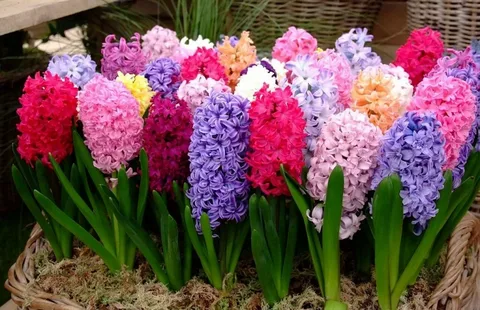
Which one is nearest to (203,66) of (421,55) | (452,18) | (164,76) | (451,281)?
(164,76)

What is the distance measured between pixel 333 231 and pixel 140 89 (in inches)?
18.5

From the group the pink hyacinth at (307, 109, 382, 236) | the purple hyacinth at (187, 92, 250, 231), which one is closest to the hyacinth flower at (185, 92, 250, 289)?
the purple hyacinth at (187, 92, 250, 231)

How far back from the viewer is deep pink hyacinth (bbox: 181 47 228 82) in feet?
4.18

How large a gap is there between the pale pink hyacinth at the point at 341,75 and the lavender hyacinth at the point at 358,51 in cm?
10

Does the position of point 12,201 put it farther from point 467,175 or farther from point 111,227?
point 467,175

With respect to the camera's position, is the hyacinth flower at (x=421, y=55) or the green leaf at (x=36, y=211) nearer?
the green leaf at (x=36, y=211)

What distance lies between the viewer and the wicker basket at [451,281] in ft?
3.47

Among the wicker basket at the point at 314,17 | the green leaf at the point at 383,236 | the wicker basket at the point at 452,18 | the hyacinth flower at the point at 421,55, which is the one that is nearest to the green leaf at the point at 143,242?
the green leaf at the point at 383,236

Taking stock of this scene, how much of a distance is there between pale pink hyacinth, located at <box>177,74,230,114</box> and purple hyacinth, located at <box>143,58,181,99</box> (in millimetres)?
68

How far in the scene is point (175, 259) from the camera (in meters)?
1.11

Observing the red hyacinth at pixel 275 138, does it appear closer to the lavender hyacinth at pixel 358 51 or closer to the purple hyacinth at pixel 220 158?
the purple hyacinth at pixel 220 158

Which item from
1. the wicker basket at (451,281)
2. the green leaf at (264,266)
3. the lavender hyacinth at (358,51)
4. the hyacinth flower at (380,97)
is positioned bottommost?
the wicker basket at (451,281)

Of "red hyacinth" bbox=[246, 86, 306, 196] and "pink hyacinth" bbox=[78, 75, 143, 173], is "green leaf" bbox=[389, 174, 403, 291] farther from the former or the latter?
"pink hyacinth" bbox=[78, 75, 143, 173]

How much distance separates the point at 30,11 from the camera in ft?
5.50
